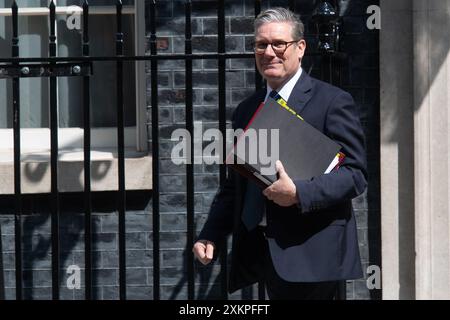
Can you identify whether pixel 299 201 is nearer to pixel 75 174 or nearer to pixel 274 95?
pixel 274 95

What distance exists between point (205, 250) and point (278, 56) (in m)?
0.86

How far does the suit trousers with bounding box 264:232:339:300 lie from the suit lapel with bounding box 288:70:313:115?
58 centimetres

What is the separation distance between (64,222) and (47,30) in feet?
3.76

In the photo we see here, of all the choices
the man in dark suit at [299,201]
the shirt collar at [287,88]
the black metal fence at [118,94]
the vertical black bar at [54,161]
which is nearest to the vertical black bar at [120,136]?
the black metal fence at [118,94]

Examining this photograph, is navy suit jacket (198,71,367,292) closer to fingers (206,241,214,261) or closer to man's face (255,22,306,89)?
man's face (255,22,306,89)

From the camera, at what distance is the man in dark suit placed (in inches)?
160

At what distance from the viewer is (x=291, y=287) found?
4.21 m

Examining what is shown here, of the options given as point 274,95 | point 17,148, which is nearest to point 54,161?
point 17,148

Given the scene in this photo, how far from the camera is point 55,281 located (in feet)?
17.2

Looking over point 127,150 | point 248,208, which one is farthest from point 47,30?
point 248,208

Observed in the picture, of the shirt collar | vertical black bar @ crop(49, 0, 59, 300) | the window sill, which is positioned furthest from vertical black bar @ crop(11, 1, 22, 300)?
the shirt collar
